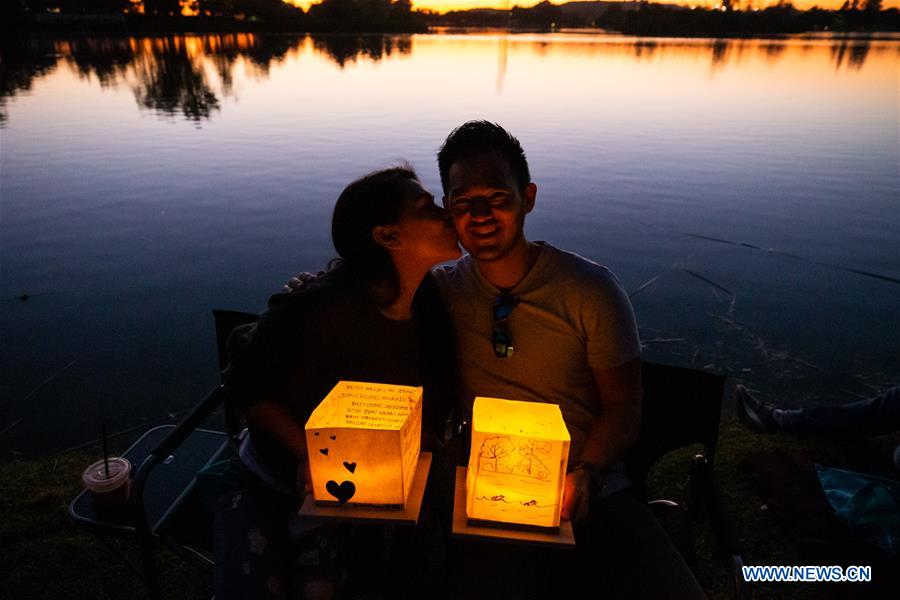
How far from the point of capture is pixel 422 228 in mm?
2328

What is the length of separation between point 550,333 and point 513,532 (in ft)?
3.07

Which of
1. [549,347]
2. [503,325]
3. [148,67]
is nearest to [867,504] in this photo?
[549,347]

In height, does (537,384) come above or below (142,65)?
below

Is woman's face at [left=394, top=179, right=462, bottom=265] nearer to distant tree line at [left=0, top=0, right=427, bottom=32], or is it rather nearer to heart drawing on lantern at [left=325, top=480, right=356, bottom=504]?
heart drawing on lantern at [left=325, top=480, right=356, bottom=504]

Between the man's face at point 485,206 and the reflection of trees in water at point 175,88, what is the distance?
22.3 meters

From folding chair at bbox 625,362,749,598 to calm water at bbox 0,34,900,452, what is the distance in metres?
3.53

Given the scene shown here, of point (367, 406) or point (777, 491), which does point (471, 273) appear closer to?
point (367, 406)

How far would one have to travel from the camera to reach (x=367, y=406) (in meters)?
1.76

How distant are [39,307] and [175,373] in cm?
305

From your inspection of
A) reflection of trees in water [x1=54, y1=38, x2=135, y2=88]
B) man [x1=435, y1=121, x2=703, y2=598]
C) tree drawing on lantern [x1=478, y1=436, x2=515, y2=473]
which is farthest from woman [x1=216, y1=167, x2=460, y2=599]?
reflection of trees in water [x1=54, y1=38, x2=135, y2=88]

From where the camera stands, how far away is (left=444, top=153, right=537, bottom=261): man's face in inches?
90.1

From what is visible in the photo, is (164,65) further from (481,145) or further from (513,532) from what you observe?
(513,532)

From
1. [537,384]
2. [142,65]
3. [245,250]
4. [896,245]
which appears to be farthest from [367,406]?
[142,65]

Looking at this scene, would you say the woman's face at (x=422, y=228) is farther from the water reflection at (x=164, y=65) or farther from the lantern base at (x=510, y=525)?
the water reflection at (x=164, y=65)
